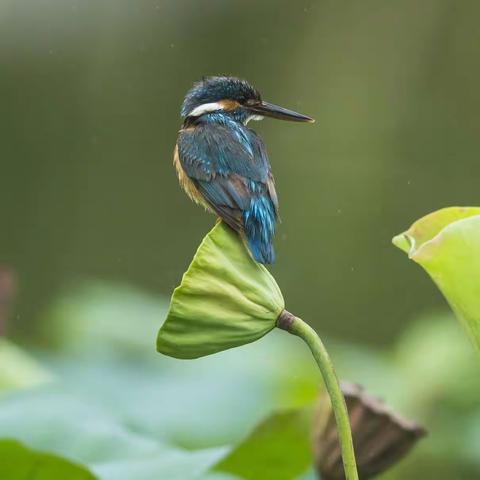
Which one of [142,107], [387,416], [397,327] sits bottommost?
[397,327]

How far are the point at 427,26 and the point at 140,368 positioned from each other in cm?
335

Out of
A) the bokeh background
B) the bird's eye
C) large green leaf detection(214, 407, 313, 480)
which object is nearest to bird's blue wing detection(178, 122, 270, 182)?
the bird's eye

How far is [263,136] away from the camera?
5043 millimetres

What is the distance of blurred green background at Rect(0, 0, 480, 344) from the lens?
476 centimetres

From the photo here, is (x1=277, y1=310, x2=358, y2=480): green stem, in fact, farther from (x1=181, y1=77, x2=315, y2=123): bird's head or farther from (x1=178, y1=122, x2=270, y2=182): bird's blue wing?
(x1=181, y1=77, x2=315, y2=123): bird's head

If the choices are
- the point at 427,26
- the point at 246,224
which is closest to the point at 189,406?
the point at 246,224

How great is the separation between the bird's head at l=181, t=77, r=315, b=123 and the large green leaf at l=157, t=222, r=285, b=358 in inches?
22.1

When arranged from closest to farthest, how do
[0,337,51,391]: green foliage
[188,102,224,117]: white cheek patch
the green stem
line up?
the green stem → [188,102,224,117]: white cheek patch → [0,337,51,391]: green foliage

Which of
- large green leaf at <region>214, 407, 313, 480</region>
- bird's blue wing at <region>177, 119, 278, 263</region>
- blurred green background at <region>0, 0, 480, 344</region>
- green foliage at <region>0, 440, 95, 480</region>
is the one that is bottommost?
blurred green background at <region>0, 0, 480, 344</region>

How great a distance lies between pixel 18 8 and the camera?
5609mm

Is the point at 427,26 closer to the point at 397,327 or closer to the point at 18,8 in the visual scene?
the point at 397,327

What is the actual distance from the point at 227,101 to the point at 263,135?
353cm

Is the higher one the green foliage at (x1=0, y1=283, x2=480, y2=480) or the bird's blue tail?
the bird's blue tail

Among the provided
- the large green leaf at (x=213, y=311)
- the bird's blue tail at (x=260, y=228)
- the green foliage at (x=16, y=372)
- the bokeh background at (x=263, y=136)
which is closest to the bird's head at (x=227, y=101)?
the bird's blue tail at (x=260, y=228)
